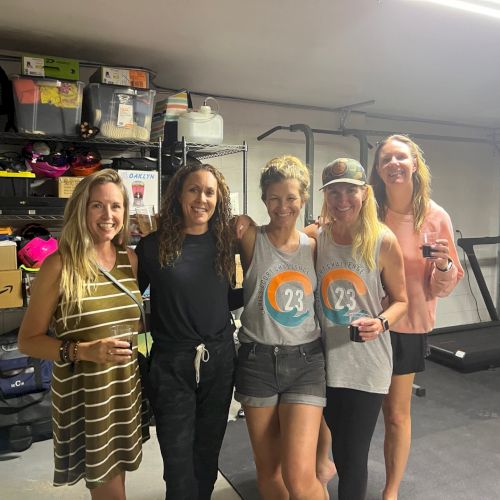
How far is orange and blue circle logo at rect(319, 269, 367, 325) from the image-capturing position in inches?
72.2

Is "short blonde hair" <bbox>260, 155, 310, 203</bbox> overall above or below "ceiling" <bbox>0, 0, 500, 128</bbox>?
below

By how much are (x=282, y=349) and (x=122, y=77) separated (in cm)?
234

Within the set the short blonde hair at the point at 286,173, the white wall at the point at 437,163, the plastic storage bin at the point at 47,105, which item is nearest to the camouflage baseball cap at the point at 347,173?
the short blonde hair at the point at 286,173

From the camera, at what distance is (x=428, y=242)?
210 cm

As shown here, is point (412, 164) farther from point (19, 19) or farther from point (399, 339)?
point (19, 19)

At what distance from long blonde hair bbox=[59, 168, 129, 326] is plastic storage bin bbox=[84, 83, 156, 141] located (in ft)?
5.53

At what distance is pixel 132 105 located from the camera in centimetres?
329

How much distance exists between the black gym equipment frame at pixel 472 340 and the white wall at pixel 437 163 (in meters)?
0.33

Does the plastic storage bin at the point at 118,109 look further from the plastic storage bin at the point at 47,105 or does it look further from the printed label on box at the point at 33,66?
the printed label on box at the point at 33,66

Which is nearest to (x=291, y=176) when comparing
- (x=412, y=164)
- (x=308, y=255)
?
(x=308, y=255)

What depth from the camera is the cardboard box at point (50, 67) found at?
9.80 ft

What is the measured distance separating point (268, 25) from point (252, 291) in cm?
163

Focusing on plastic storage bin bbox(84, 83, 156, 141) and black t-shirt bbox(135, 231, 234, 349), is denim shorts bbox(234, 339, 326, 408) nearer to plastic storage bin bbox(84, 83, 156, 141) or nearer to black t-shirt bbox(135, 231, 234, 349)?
black t-shirt bbox(135, 231, 234, 349)

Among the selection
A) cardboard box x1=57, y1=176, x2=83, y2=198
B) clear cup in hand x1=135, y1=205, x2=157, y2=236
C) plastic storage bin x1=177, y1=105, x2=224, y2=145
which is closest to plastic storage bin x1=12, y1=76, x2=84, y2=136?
cardboard box x1=57, y1=176, x2=83, y2=198
